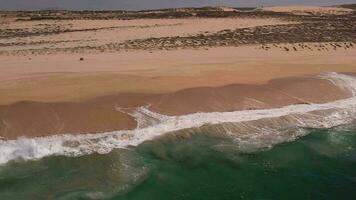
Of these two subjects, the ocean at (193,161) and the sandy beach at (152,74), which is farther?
the sandy beach at (152,74)

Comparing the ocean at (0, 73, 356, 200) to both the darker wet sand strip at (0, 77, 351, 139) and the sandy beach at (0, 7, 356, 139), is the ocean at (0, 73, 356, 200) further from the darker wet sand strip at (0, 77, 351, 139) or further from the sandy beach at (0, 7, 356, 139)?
the sandy beach at (0, 7, 356, 139)

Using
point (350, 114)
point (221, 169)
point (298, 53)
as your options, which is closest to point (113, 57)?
point (298, 53)

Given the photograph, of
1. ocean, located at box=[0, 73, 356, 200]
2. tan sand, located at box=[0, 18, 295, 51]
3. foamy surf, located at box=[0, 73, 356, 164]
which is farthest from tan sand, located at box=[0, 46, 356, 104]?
tan sand, located at box=[0, 18, 295, 51]

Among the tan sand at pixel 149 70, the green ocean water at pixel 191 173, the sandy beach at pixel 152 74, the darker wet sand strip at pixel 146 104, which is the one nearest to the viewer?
the green ocean water at pixel 191 173

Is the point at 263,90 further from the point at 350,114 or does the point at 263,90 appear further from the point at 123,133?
the point at 123,133

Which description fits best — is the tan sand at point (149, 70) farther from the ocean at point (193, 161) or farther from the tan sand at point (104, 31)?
the tan sand at point (104, 31)

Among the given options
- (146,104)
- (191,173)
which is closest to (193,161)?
(191,173)

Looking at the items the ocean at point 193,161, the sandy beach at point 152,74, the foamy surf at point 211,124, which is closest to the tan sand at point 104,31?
the sandy beach at point 152,74
